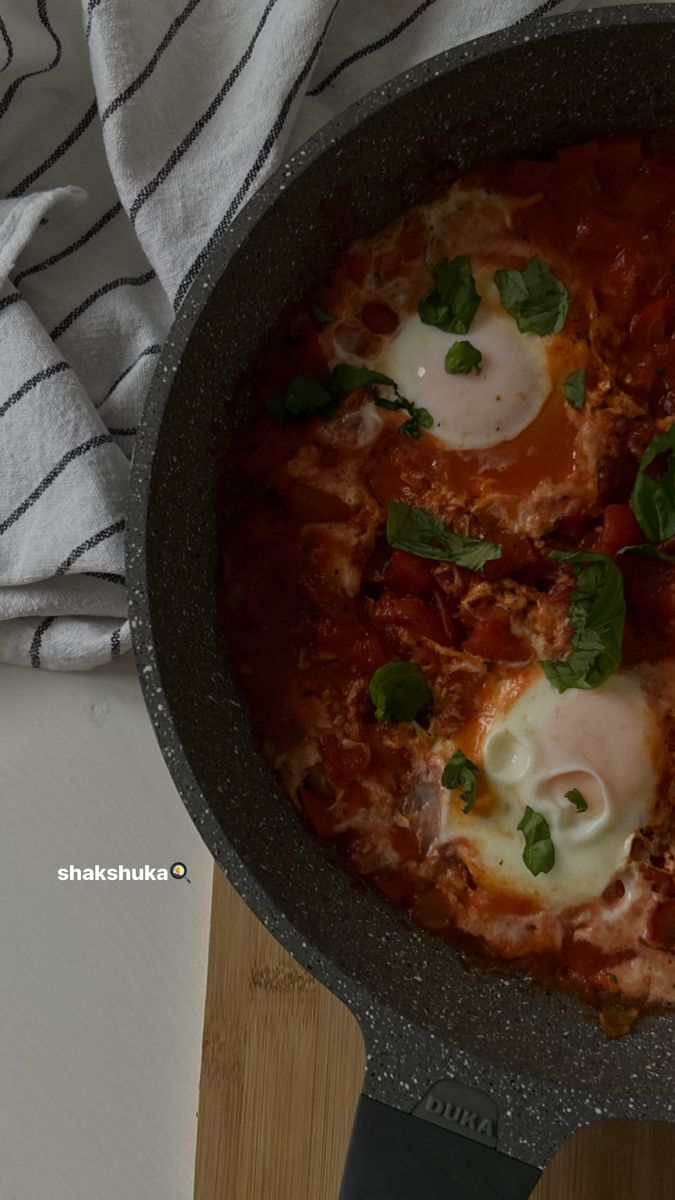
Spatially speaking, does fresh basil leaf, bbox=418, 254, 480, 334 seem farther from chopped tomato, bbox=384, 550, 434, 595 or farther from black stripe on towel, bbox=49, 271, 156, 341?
black stripe on towel, bbox=49, 271, 156, 341

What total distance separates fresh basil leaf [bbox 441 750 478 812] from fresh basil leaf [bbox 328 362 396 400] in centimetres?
63

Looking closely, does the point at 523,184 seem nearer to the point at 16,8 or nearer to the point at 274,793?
the point at 16,8

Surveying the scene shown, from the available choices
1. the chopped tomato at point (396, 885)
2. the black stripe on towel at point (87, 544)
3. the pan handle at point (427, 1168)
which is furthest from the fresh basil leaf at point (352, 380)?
the pan handle at point (427, 1168)

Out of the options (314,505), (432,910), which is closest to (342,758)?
(432,910)

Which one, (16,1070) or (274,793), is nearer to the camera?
(274,793)

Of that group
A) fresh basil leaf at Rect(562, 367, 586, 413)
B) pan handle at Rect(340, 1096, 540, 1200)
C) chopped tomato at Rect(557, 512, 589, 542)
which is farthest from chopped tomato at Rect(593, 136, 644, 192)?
pan handle at Rect(340, 1096, 540, 1200)

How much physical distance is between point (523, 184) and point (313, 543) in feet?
2.34

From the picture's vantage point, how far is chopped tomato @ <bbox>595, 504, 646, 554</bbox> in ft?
6.23

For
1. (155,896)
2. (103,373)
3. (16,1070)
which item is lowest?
(16,1070)

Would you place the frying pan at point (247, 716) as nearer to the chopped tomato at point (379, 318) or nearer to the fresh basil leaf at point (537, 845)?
the chopped tomato at point (379, 318)

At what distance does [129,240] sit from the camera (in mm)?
2141

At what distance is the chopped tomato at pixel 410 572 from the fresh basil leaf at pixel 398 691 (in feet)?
0.42

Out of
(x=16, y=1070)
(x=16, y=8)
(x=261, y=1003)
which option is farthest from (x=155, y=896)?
(x=16, y=8)

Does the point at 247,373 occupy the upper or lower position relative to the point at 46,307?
lower
